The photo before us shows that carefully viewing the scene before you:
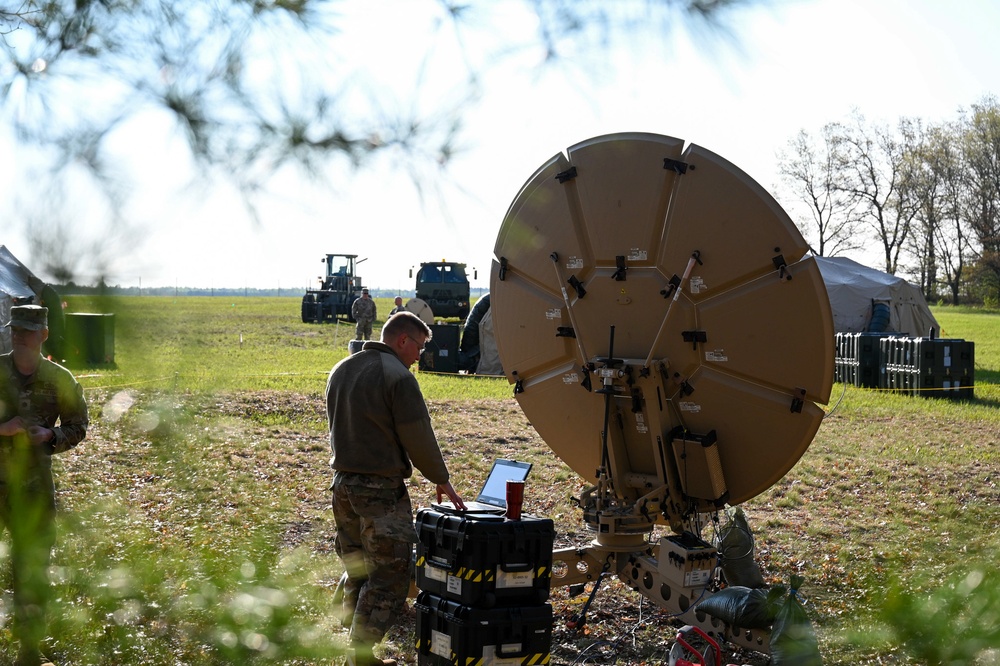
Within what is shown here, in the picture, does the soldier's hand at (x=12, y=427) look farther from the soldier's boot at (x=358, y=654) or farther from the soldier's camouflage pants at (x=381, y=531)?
the soldier's camouflage pants at (x=381, y=531)

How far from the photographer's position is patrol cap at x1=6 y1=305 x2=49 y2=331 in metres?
1.78

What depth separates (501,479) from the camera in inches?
243

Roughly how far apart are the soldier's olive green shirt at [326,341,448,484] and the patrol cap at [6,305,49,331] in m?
3.06

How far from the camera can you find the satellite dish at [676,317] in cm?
568

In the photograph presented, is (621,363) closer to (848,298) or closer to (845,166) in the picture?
(845,166)

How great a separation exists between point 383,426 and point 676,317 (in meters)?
2.08

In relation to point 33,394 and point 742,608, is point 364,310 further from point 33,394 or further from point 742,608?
point 33,394

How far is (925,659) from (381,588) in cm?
408

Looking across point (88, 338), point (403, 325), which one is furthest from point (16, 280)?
point (403, 325)

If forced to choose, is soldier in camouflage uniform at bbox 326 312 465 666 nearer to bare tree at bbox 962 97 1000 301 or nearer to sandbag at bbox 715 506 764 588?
sandbag at bbox 715 506 764 588

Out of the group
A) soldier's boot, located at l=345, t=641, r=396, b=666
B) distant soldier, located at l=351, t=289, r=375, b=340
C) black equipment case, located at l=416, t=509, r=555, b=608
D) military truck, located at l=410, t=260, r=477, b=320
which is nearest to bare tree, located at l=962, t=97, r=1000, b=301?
soldier's boot, located at l=345, t=641, r=396, b=666

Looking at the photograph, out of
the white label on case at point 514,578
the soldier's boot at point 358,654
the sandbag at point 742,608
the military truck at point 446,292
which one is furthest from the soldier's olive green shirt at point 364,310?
the soldier's boot at point 358,654

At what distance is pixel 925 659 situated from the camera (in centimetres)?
115

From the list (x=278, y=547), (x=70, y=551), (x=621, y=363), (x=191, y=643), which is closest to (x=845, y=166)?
(x=278, y=547)
